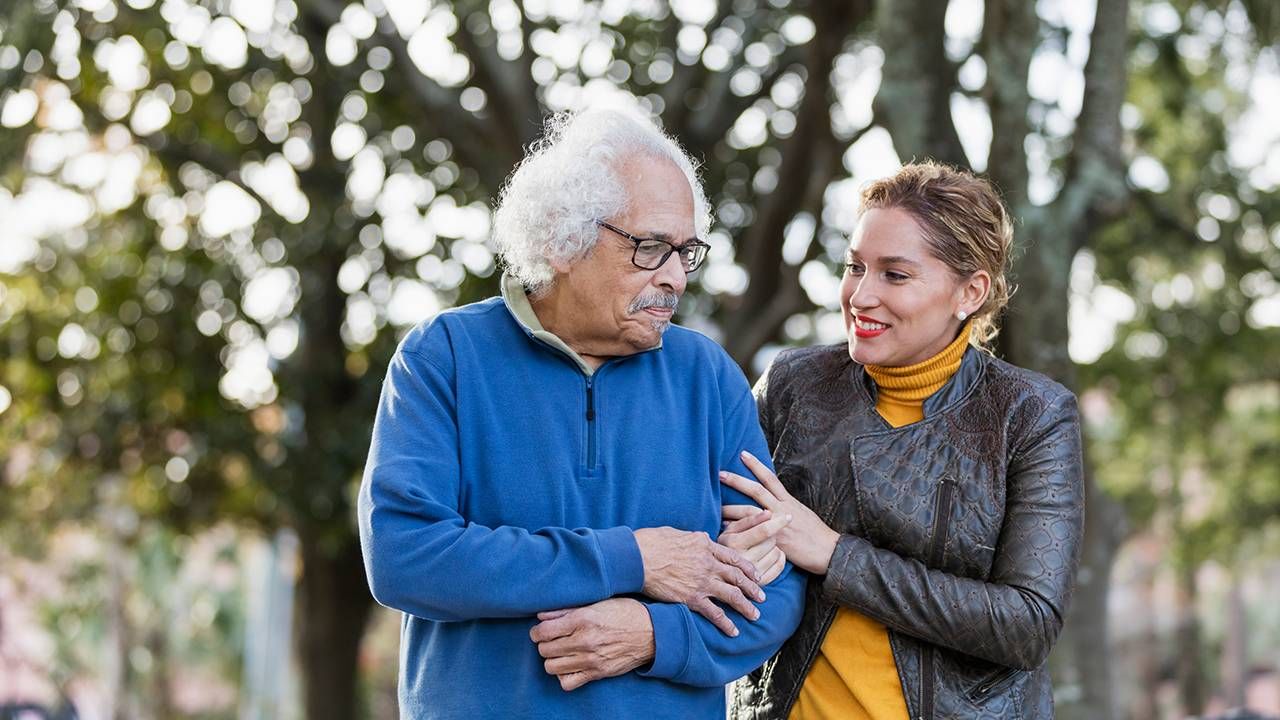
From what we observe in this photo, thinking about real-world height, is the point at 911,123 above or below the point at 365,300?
above

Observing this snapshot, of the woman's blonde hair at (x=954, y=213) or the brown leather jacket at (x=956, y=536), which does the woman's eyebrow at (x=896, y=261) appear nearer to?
the woman's blonde hair at (x=954, y=213)

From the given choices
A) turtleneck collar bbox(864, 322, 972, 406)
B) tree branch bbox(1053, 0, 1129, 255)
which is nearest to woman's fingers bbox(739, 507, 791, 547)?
turtleneck collar bbox(864, 322, 972, 406)

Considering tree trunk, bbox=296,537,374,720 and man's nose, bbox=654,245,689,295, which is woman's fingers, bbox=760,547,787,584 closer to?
man's nose, bbox=654,245,689,295

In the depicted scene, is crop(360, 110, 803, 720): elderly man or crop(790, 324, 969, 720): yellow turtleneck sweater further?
crop(790, 324, 969, 720): yellow turtleneck sweater

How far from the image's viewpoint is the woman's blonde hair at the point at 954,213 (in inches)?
104

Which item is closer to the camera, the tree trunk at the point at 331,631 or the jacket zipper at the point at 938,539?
the jacket zipper at the point at 938,539

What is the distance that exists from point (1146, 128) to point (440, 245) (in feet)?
15.3

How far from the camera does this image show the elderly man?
231cm

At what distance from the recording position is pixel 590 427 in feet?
8.12

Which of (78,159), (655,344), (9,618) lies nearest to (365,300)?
(78,159)

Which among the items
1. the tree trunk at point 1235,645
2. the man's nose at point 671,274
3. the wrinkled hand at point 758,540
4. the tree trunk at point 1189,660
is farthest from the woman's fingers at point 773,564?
the tree trunk at point 1235,645

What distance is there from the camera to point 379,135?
8.78m

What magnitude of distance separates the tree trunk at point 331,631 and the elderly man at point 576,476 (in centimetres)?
710

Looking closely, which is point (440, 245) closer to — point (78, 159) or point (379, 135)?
point (379, 135)
